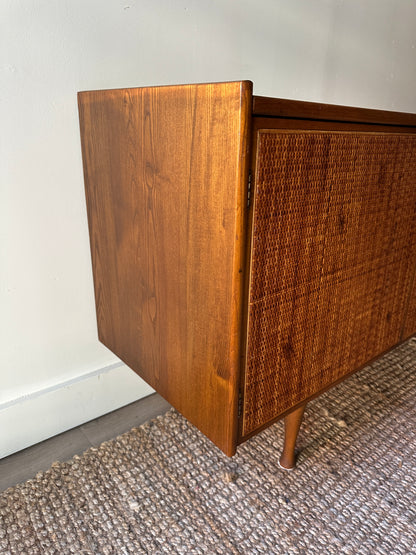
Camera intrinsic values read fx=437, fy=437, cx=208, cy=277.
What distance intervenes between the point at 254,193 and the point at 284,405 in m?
0.35

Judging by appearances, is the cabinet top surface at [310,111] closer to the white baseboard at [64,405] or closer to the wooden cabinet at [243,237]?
the wooden cabinet at [243,237]

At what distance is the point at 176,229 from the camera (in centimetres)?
62

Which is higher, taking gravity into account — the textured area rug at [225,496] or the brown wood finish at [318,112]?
the brown wood finish at [318,112]

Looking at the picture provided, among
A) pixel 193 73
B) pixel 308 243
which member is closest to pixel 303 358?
pixel 308 243

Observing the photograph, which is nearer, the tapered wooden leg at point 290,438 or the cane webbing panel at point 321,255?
the cane webbing panel at point 321,255

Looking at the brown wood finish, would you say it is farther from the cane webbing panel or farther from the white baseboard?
the white baseboard

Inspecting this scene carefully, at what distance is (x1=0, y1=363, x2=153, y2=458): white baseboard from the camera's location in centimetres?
88

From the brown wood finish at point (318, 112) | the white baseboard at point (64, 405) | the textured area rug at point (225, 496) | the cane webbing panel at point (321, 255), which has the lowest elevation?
the textured area rug at point (225, 496)

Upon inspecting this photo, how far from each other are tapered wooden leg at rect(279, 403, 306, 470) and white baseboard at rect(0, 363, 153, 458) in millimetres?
383

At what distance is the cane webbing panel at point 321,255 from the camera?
0.55m

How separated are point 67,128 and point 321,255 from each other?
0.52 meters

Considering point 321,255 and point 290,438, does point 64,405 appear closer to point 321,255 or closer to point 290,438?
point 290,438

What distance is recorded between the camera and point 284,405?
0.68 meters

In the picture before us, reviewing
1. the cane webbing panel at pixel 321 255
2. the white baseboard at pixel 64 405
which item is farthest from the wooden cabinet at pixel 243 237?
the white baseboard at pixel 64 405
